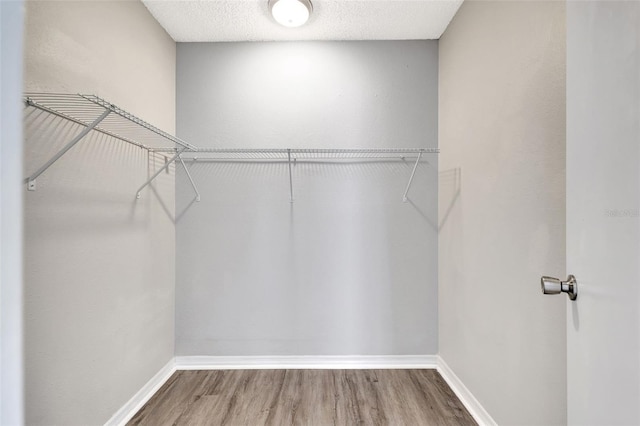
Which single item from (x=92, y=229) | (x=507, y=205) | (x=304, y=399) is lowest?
(x=304, y=399)

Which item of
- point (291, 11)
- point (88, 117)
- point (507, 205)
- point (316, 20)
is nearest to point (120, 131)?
point (88, 117)

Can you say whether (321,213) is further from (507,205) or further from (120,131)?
(120,131)

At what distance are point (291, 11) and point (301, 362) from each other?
7.48 feet

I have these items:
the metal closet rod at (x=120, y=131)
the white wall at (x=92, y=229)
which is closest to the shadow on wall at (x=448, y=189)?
the metal closet rod at (x=120, y=131)

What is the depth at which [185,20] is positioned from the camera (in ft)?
6.38

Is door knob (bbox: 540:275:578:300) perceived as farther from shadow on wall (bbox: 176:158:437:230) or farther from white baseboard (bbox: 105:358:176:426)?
white baseboard (bbox: 105:358:176:426)

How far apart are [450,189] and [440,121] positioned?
513 millimetres

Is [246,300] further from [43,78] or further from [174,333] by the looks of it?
[43,78]

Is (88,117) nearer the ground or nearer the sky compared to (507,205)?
nearer the sky

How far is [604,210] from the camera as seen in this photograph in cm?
64

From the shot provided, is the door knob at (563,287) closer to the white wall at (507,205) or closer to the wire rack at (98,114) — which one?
the white wall at (507,205)

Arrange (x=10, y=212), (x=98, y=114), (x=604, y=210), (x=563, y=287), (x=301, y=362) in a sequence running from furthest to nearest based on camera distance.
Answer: (x=301, y=362), (x=98, y=114), (x=563, y=287), (x=604, y=210), (x=10, y=212)

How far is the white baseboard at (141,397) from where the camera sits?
1.56 m

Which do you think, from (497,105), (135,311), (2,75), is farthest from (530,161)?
(135,311)
